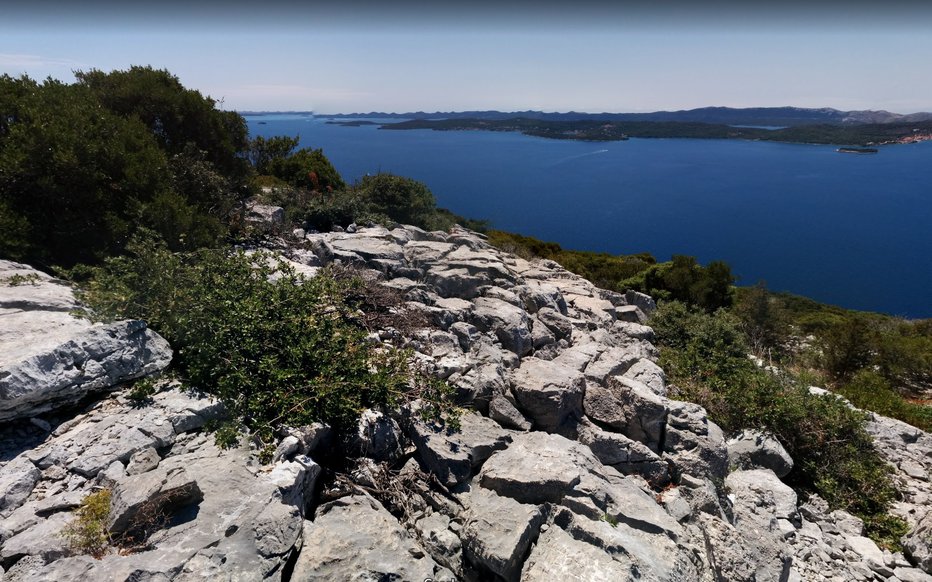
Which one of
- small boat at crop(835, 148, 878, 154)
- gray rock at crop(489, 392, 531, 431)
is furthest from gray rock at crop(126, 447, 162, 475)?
small boat at crop(835, 148, 878, 154)

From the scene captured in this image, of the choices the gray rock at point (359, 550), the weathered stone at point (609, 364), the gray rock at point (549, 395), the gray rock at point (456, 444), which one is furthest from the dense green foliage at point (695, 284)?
the gray rock at point (359, 550)

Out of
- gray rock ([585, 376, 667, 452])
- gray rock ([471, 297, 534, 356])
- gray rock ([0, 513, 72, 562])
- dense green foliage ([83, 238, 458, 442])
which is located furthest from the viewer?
gray rock ([471, 297, 534, 356])

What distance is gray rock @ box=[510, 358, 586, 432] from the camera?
737 cm

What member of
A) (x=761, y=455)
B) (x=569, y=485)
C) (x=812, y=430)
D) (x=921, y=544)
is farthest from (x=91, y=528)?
(x=812, y=430)

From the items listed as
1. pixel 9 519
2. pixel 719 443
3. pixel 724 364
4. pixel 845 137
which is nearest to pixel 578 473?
pixel 719 443

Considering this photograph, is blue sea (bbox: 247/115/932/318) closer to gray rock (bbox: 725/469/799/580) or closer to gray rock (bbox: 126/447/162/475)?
gray rock (bbox: 725/469/799/580)

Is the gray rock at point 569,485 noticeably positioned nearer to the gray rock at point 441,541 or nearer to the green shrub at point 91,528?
the gray rock at point 441,541

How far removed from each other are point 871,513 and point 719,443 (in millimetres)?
3575

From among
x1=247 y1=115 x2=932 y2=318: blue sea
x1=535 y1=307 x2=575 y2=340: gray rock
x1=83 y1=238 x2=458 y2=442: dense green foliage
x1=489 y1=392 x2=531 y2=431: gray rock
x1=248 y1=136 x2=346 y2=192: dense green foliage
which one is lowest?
x1=247 y1=115 x2=932 y2=318: blue sea

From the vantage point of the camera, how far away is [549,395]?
24.2 feet

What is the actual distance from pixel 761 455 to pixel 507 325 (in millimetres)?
5438

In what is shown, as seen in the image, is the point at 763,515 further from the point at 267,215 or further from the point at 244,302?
the point at 267,215

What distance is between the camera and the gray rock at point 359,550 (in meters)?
4.16

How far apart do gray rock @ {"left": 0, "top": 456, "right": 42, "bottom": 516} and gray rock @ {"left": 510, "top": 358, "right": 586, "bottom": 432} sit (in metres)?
5.96
